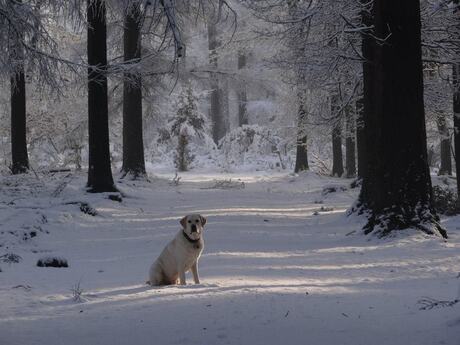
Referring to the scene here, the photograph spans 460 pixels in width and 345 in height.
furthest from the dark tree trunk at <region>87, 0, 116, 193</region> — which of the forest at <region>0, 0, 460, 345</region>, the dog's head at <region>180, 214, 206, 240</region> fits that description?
the dog's head at <region>180, 214, 206, 240</region>

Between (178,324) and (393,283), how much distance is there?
277 cm

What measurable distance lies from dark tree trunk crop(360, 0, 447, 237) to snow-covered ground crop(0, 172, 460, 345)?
41 centimetres

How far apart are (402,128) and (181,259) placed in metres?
4.27

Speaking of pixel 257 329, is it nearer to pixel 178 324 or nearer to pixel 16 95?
pixel 178 324

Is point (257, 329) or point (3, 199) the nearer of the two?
point (257, 329)

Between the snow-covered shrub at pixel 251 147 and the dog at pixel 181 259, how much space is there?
2767 cm

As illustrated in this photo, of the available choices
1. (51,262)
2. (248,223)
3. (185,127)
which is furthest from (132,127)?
(51,262)

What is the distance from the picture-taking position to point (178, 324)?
421 centimetres

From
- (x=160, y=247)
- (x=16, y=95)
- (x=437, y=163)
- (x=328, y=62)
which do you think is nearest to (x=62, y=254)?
(x=160, y=247)

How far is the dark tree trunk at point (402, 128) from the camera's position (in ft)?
27.6

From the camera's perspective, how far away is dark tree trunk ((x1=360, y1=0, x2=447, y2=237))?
8.42 m

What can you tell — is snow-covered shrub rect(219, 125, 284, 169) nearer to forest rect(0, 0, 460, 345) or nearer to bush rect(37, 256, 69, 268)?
forest rect(0, 0, 460, 345)

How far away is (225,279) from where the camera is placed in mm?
6141

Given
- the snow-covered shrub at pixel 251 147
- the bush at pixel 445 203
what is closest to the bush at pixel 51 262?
the bush at pixel 445 203
